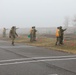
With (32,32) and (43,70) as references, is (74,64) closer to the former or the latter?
(43,70)

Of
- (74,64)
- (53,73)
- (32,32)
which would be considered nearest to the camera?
(53,73)

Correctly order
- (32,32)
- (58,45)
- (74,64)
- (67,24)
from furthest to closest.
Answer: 1. (67,24)
2. (32,32)
3. (58,45)
4. (74,64)

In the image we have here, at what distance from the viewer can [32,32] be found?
37875mm

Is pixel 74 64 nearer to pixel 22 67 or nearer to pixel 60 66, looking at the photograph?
pixel 60 66

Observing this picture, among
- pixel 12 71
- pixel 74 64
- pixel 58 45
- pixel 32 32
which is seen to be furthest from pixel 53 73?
pixel 32 32

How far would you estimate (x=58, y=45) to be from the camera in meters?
29.8

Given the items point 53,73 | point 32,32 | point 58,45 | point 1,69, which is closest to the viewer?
point 53,73

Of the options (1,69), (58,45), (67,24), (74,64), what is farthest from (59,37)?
(67,24)

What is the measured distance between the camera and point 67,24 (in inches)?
4365

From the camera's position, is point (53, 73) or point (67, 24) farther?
point (67, 24)

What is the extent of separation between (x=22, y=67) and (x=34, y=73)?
181 centimetres

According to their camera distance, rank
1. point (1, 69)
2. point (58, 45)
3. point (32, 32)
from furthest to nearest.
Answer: point (32, 32) → point (58, 45) → point (1, 69)

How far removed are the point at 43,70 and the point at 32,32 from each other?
964 inches

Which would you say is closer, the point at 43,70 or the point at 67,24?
the point at 43,70
